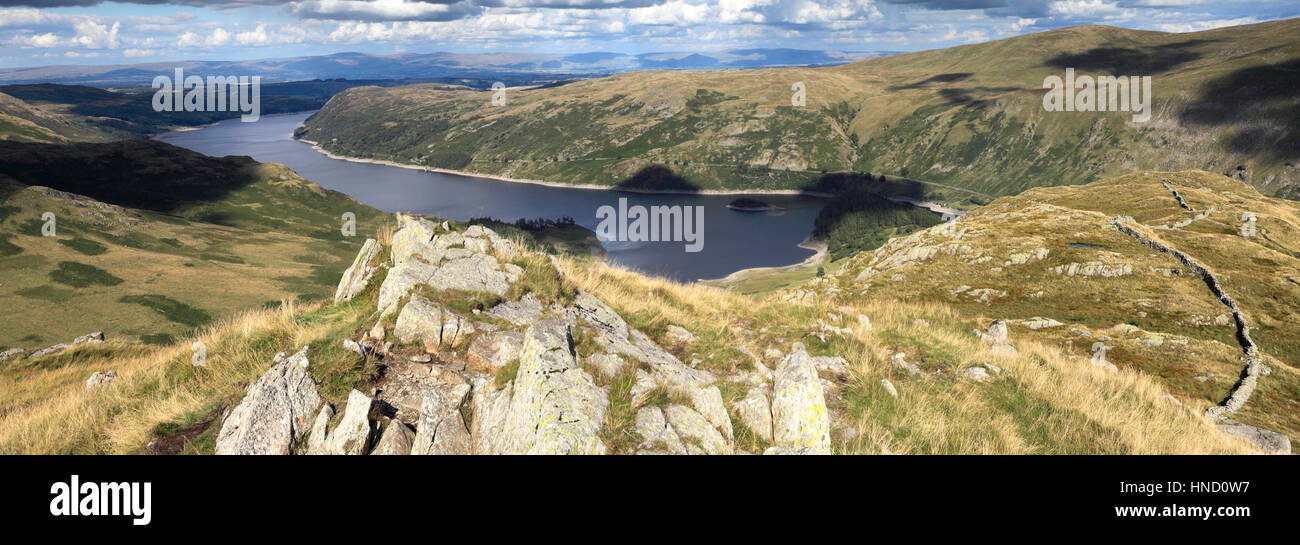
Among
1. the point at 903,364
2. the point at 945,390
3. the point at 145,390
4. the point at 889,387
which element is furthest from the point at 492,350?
the point at 903,364

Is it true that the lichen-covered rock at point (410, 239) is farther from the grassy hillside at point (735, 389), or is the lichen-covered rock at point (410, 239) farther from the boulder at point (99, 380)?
the boulder at point (99, 380)

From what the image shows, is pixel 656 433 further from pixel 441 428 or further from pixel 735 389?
pixel 441 428

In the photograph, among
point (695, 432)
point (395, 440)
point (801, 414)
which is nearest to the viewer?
point (395, 440)

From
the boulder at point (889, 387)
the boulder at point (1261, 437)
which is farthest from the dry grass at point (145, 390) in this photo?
the boulder at point (1261, 437)

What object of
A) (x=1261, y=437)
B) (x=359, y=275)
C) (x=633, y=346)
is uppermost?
(x=359, y=275)

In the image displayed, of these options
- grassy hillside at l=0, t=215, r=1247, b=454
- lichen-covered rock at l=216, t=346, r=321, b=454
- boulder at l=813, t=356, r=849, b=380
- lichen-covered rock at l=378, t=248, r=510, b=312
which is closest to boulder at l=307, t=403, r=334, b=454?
lichen-covered rock at l=216, t=346, r=321, b=454

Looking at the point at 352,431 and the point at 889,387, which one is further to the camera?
the point at 889,387

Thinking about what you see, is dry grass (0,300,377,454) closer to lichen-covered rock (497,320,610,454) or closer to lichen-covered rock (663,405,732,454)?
lichen-covered rock (497,320,610,454)
